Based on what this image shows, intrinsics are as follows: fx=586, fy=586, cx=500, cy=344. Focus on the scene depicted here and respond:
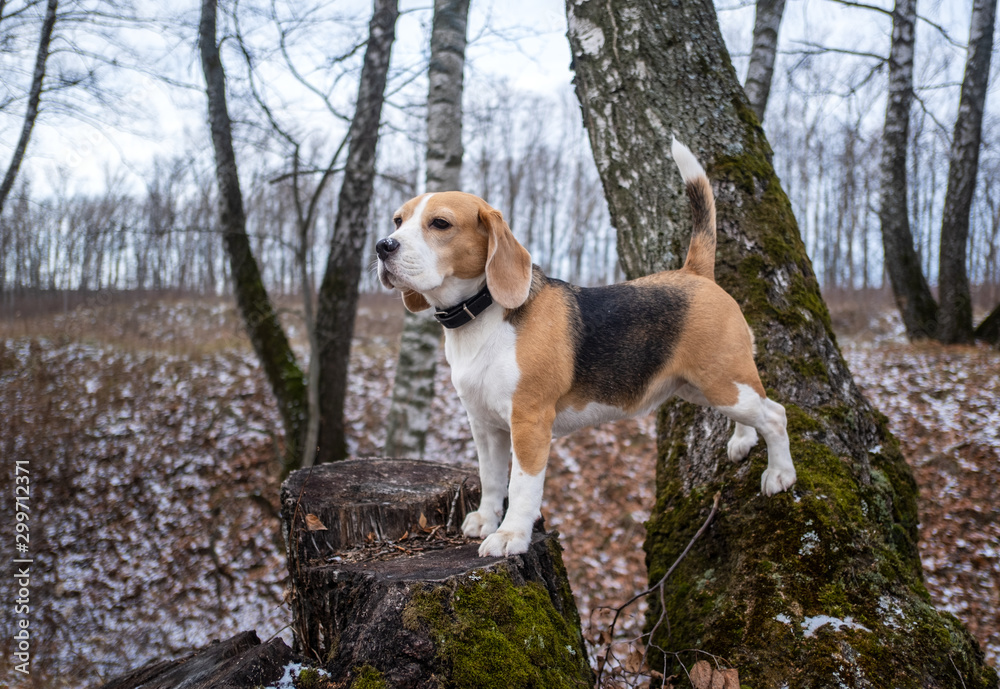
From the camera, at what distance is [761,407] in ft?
9.78

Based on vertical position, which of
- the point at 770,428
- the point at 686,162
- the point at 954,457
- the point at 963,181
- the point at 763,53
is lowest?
the point at 954,457

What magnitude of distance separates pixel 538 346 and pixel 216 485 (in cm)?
803

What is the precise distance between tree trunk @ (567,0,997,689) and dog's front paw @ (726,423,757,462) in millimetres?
53

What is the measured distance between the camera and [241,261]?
8.48m

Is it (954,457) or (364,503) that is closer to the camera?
(364,503)

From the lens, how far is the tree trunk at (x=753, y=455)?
2.51 metres

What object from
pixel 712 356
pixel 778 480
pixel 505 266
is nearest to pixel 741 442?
pixel 778 480

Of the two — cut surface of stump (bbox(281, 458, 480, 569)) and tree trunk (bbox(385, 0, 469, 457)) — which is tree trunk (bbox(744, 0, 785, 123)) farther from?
cut surface of stump (bbox(281, 458, 480, 569))

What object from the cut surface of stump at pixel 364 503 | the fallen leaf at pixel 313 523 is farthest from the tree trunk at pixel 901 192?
the fallen leaf at pixel 313 523

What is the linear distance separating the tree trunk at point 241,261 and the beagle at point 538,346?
238 inches

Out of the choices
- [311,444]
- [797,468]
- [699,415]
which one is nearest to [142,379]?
[311,444]

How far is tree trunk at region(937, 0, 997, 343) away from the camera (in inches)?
443

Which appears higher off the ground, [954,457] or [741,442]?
[741,442]

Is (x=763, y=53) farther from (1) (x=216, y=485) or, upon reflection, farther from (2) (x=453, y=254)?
(1) (x=216, y=485)
